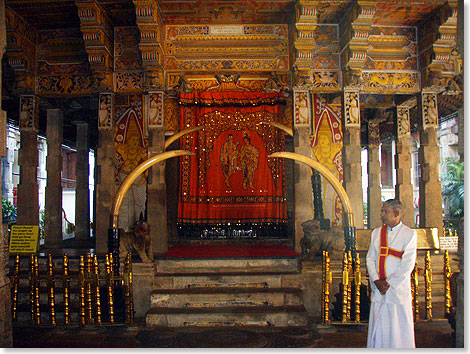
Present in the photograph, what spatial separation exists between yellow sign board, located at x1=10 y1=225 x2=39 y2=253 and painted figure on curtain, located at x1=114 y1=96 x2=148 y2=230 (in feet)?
6.65

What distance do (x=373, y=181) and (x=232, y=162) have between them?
19.1 ft

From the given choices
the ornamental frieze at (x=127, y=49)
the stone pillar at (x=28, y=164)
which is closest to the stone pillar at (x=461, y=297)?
the ornamental frieze at (x=127, y=49)

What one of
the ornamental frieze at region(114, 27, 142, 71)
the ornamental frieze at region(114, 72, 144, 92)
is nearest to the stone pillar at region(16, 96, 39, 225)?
the ornamental frieze at region(114, 72, 144, 92)

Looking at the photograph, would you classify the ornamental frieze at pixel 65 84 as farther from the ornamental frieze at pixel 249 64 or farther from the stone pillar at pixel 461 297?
the stone pillar at pixel 461 297

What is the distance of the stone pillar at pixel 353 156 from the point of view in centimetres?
750

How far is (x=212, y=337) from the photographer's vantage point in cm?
499

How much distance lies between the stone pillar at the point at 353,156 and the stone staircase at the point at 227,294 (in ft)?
6.07

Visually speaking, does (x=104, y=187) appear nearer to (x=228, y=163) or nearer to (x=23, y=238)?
(x=23, y=238)

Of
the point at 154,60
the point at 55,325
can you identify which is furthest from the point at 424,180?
the point at 55,325

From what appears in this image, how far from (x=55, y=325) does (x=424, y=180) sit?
7.03 metres

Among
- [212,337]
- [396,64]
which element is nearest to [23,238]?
[212,337]

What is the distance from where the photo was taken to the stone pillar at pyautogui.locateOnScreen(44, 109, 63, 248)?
8.41m

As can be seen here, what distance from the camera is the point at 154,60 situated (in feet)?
24.5

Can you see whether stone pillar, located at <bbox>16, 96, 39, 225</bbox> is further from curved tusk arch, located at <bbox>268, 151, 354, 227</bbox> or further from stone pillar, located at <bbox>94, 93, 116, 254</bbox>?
curved tusk arch, located at <bbox>268, 151, 354, 227</bbox>
